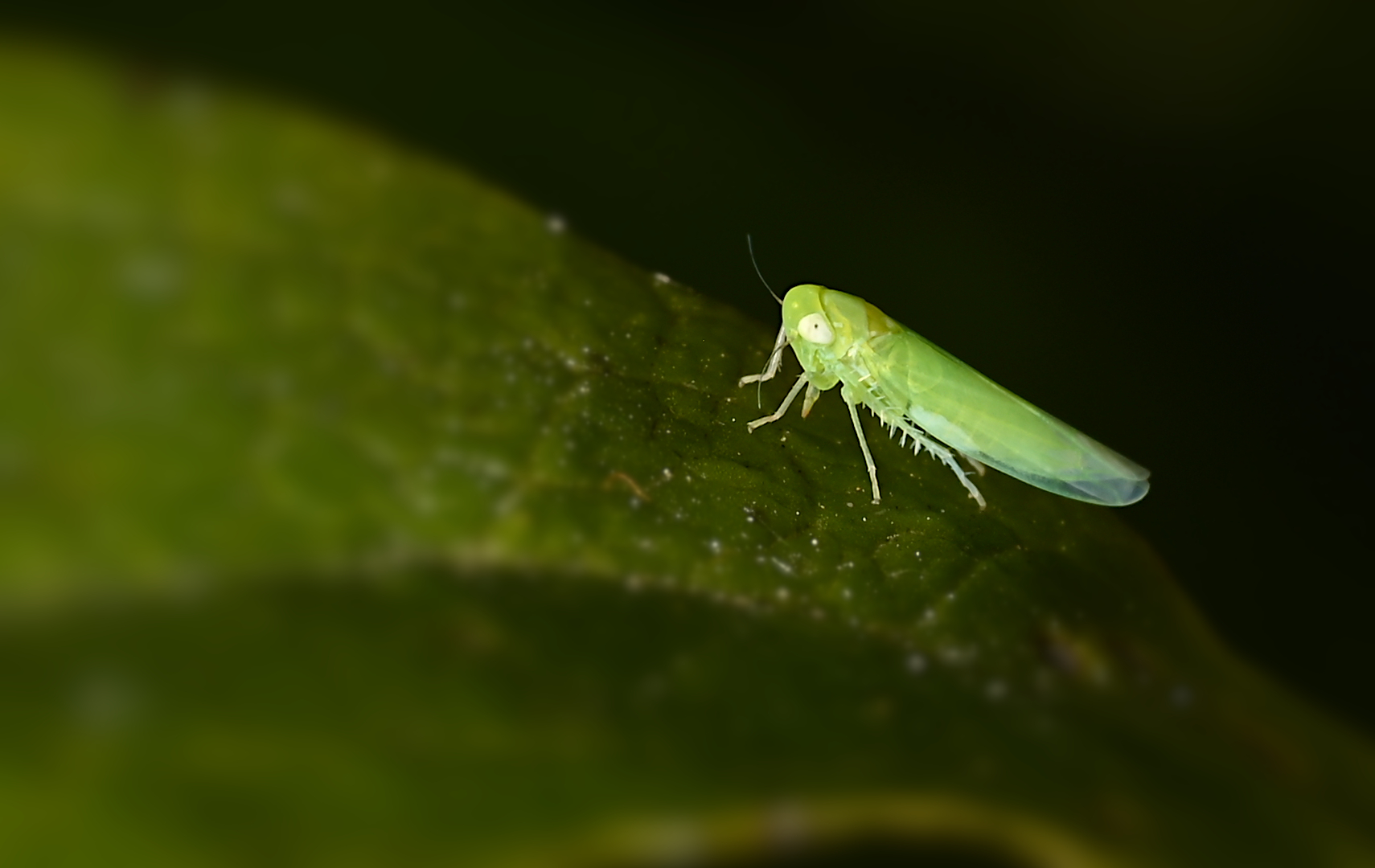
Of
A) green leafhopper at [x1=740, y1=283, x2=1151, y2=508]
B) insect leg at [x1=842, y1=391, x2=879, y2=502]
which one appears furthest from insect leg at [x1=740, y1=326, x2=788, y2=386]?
insect leg at [x1=842, y1=391, x2=879, y2=502]

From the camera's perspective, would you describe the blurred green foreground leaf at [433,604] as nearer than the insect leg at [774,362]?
Yes

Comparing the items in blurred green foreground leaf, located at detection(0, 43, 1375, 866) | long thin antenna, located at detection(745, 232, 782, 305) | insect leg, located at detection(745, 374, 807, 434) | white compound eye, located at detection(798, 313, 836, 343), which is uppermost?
long thin antenna, located at detection(745, 232, 782, 305)

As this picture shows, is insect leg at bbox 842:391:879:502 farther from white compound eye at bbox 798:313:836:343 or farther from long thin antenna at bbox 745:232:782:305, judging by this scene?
long thin antenna at bbox 745:232:782:305

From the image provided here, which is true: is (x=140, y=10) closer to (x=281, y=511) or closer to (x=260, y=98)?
(x=260, y=98)

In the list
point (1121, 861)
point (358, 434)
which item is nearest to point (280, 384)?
point (358, 434)

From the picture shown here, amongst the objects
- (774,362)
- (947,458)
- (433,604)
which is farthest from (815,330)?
(433,604)

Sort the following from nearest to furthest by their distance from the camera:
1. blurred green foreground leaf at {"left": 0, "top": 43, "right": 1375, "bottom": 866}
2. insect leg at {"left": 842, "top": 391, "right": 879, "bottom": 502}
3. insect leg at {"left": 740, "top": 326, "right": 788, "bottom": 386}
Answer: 1. blurred green foreground leaf at {"left": 0, "top": 43, "right": 1375, "bottom": 866}
2. insect leg at {"left": 842, "top": 391, "right": 879, "bottom": 502}
3. insect leg at {"left": 740, "top": 326, "right": 788, "bottom": 386}

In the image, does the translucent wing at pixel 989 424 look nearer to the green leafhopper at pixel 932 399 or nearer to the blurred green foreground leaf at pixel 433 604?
the green leafhopper at pixel 932 399

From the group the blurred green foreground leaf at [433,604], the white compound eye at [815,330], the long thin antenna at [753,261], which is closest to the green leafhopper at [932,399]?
the white compound eye at [815,330]
